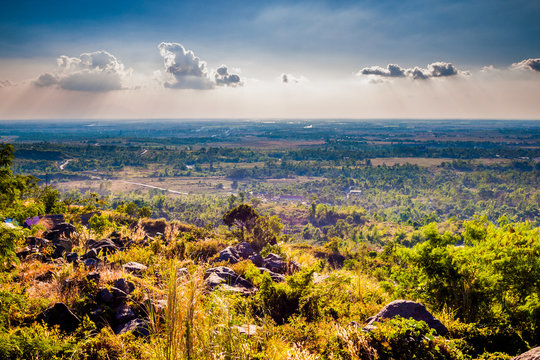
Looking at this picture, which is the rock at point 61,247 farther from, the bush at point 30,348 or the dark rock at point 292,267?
the dark rock at point 292,267

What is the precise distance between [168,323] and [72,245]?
7.81 m

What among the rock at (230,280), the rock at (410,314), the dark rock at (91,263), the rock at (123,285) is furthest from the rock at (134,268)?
the rock at (410,314)

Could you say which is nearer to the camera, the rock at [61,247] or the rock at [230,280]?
the rock at [230,280]

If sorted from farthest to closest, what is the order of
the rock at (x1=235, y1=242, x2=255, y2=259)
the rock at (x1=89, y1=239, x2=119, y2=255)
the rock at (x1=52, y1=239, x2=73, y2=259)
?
the rock at (x1=235, y1=242, x2=255, y2=259) → the rock at (x1=89, y1=239, x2=119, y2=255) → the rock at (x1=52, y1=239, x2=73, y2=259)

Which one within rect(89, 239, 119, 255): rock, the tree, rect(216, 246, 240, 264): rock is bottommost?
the tree

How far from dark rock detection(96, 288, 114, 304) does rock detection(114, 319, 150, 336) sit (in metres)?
0.57

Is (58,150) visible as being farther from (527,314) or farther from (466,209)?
(527,314)

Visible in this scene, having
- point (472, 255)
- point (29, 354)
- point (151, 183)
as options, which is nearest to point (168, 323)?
point (29, 354)

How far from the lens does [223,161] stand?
16488 cm

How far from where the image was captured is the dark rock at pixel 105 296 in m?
5.20

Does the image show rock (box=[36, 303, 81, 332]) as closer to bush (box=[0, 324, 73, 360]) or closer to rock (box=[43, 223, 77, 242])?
bush (box=[0, 324, 73, 360])

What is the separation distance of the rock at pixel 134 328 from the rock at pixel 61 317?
62cm

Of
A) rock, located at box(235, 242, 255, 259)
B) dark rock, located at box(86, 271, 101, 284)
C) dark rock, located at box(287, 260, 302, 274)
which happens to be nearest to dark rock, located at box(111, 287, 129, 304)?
dark rock, located at box(86, 271, 101, 284)

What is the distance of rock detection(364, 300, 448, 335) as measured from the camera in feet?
16.1
